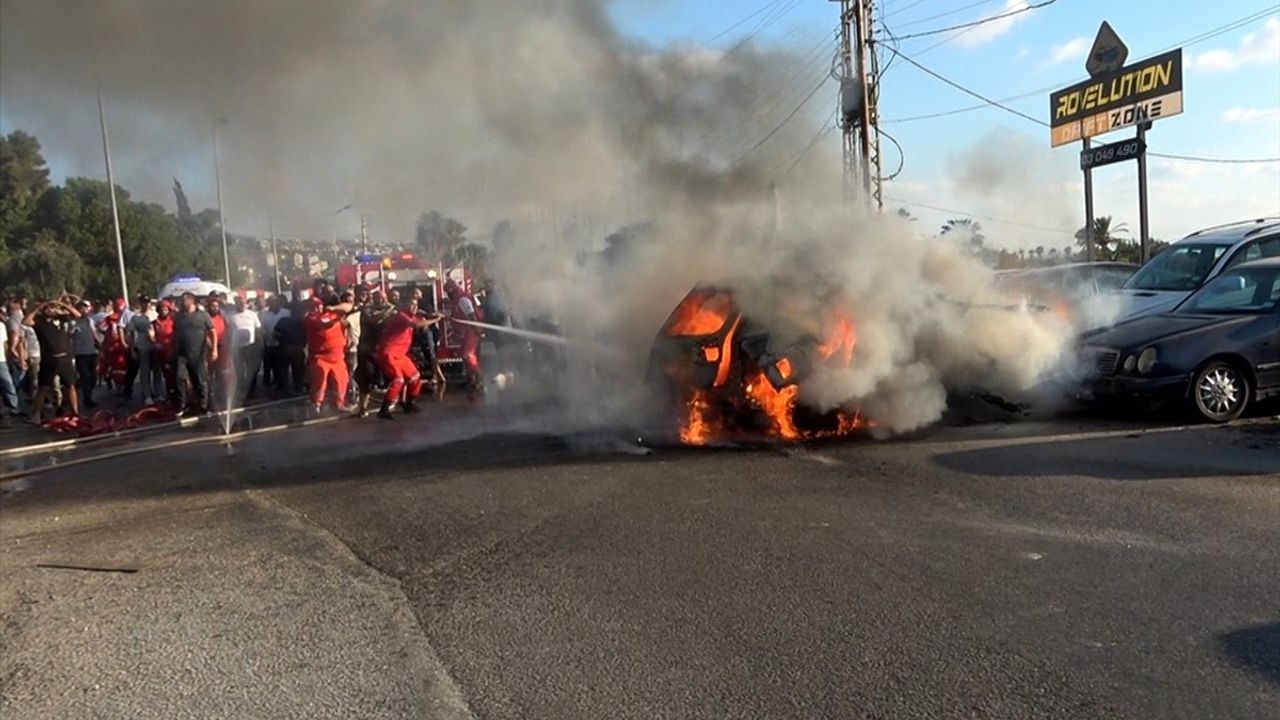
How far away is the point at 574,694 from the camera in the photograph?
10.9 ft

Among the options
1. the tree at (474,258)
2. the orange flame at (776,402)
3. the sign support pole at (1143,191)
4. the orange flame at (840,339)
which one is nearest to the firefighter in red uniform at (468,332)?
the tree at (474,258)

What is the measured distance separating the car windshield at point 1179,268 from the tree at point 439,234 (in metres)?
7.99

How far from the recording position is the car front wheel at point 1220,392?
314 inches

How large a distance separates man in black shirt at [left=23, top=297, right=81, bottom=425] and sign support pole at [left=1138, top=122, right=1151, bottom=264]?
835 inches

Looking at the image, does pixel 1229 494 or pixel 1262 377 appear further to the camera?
pixel 1262 377

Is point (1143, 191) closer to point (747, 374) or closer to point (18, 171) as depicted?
point (747, 374)

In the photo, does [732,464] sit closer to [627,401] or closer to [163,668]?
[627,401]

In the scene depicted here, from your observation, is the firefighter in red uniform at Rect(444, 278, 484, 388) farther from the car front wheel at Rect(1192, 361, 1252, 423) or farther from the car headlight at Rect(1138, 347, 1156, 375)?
the car front wheel at Rect(1192, 361, 1252, 423)

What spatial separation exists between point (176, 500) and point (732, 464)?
4.27 meters

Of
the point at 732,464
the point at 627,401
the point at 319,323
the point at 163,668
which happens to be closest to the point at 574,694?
the point at 163,668

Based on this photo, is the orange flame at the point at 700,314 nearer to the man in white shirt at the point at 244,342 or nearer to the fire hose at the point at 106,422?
the fire hose at the point at 106,422

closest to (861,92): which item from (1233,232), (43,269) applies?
(1233,232)

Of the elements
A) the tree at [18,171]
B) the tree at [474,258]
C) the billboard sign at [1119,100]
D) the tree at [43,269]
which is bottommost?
the tree at [474,258]

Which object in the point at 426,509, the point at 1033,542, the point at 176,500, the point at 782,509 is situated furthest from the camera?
the point at 176,500
